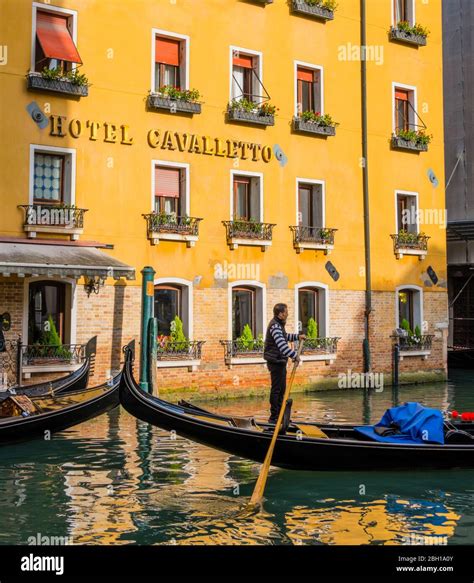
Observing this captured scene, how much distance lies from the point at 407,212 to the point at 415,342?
7.87ft

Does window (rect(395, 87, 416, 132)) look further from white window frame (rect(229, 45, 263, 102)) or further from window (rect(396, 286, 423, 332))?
white window frame (rect(229, 45, 263, 102))

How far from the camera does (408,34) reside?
15.5 metres

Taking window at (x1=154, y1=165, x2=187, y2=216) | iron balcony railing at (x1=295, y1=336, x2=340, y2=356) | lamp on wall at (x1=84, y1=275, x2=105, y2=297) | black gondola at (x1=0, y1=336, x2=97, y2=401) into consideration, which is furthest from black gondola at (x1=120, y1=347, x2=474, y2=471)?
iron balcony railing at (x1=295, y1=336, x2=340, y2=356)

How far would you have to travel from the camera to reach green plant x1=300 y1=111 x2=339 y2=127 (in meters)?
14.0

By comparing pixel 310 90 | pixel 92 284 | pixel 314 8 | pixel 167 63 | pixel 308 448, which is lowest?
pixel 308 448

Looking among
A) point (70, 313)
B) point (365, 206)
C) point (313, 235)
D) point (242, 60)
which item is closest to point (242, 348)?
point (313, 235)

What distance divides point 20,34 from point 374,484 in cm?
765

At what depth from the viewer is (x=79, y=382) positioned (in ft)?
33.8

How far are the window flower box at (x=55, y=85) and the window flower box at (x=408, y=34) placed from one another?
21.0ft

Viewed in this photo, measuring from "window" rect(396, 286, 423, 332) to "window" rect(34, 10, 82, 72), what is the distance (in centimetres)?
745

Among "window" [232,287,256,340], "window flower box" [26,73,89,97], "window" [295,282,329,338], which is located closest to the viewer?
"window flower box" [26,73,89,97]

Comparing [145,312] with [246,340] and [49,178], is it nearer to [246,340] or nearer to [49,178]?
[246,340]

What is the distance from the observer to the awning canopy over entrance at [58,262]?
10195 millimetres
